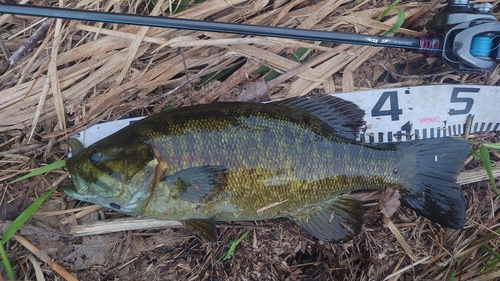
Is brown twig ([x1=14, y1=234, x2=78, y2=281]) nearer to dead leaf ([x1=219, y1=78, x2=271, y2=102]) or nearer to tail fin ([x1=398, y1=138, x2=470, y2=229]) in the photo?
dead leaf ([x1=219, y1=78, x2=271, y2=102])

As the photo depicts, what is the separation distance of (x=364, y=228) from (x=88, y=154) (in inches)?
85.3

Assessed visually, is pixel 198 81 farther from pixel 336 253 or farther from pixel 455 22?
pixel 455 22

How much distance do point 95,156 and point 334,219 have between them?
1.77 meters

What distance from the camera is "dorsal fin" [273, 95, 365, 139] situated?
9.28ft

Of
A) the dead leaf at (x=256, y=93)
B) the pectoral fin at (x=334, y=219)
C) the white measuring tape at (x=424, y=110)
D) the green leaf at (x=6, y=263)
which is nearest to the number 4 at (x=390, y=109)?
the white measuring tape at (x=424, y=110)

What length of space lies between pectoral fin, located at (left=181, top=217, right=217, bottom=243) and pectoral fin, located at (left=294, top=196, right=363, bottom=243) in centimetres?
64

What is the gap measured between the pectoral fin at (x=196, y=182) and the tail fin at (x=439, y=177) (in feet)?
4.47

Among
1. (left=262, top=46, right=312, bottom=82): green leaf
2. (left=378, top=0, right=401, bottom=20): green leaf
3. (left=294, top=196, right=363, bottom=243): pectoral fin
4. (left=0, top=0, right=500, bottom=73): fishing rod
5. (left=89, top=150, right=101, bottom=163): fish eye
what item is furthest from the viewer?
(left=262, top=46, right=312, bottom=82): green leaf

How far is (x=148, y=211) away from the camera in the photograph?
2605mm

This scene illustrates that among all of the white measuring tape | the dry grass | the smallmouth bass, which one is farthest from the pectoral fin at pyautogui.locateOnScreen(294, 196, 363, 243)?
the white measuring tape

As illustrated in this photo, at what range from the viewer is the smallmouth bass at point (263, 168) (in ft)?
8.27

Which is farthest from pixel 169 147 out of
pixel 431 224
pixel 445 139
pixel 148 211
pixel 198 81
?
pixel 431 224

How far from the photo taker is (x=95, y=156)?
8.21 feet

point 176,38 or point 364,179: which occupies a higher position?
point 176,38
